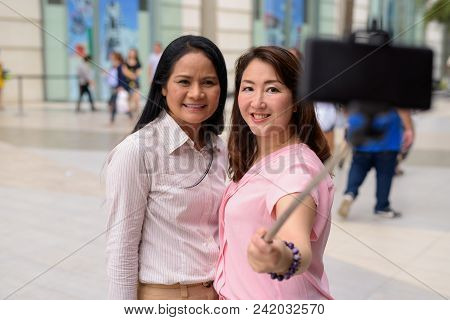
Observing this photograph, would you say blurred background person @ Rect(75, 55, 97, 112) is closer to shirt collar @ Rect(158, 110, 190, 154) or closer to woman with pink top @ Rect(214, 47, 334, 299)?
shirt collar @ Rect(158, 110, 190, 154)

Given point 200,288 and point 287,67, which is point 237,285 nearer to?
point 200,288

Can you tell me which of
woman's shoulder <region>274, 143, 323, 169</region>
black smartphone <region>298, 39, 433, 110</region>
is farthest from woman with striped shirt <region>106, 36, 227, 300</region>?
black smartphone <region>298, 39, 433, 110</region>

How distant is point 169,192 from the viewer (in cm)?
135

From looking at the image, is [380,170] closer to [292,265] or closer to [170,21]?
[170,21]

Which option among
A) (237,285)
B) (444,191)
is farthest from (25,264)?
Result: (444,191)

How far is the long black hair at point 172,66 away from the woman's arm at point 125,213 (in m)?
0.13

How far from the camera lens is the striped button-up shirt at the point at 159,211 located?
132cm

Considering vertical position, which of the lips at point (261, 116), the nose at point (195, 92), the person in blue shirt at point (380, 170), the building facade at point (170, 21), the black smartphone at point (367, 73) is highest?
the building facade at point (170, 21)

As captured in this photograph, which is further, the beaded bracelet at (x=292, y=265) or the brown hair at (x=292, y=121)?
the brown hair at (x=292, y=121)

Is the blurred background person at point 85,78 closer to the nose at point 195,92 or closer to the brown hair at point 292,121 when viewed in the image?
the brown hair at point 292,121

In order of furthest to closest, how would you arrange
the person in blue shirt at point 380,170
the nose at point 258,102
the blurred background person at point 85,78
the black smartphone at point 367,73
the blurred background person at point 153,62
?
the blurred background person at point 85,78, the person in blue shirt at point 380,170, the blurred background person at point 153,62, the nose at point 258,102, the black smartphone at point 367,73

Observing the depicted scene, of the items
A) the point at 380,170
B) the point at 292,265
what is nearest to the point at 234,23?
the point at 380,170

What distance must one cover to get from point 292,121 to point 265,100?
0.10 meters

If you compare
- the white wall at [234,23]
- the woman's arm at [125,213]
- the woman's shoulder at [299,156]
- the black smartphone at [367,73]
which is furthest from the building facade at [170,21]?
the woman's arm at [125,213]
